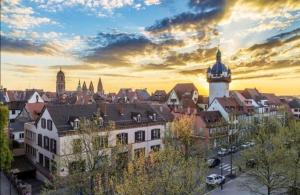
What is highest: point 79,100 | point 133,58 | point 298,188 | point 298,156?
point 133,58

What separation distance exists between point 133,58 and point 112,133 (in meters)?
6.13

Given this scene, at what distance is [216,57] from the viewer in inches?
1388

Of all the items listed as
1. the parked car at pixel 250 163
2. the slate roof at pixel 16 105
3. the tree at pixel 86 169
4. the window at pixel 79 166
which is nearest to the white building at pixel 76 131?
the tree at pixel 86 169

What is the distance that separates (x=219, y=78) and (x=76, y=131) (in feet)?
73.2

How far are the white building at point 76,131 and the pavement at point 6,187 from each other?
212cm

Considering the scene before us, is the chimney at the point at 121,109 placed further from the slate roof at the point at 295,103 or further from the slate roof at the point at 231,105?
the slate roof at the point at 295,103

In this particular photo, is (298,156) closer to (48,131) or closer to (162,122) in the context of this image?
(162,122)

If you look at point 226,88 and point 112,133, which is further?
point 226,88

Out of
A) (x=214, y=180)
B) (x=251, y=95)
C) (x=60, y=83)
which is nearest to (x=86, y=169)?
(x=214, y=180)

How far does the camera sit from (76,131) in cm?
1673

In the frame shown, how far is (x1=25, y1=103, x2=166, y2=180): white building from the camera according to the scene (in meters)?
16.5

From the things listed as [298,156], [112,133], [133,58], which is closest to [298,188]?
[298,156]

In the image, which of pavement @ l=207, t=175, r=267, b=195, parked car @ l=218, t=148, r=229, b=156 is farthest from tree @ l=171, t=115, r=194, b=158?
parked car @ l=218, t=148, r=229, b=156

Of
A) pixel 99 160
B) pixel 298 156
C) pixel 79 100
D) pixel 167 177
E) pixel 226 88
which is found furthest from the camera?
pixel 79 100
